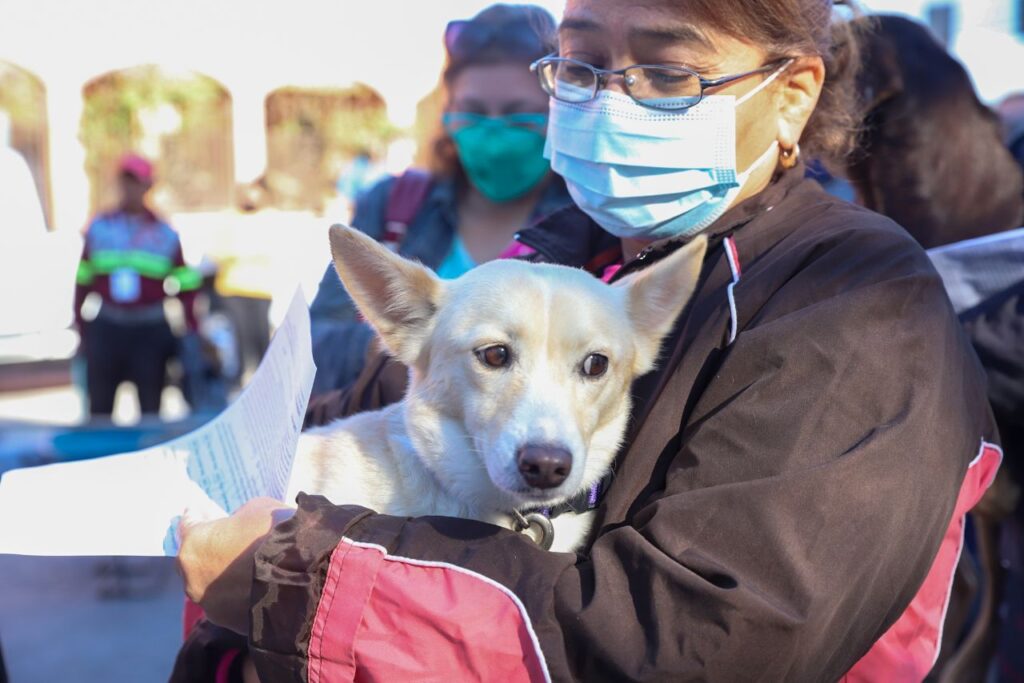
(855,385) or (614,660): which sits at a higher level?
(855,385)

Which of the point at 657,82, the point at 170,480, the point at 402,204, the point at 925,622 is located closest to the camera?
the point at 925,622

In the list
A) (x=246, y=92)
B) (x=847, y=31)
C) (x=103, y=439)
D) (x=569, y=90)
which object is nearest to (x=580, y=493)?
(x=569, y=90)

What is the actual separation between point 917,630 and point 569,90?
1.32m

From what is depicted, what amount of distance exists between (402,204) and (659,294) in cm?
218

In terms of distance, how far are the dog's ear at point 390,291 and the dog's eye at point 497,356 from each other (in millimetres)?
208

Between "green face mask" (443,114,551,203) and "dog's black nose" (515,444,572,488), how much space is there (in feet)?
7.12

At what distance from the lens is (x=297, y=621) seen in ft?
4.97

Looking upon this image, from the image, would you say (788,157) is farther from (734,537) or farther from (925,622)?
(734,537)

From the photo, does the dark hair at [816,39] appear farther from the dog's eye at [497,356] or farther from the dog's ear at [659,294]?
the dog's eye at [497,356]

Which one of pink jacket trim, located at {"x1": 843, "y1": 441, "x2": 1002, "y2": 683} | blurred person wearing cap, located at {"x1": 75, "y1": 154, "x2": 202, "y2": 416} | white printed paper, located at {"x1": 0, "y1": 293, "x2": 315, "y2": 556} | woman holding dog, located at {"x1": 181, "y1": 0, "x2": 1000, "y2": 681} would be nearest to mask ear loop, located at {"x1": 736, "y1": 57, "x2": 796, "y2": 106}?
woman holding dog, located at {"x1": 181, "y1": 0, "x2": 1000, "y2": 681}

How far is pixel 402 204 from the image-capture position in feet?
13.9

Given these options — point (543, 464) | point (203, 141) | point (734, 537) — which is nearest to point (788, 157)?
point (543, 464)

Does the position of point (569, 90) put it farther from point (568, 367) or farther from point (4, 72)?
point (4, 72)

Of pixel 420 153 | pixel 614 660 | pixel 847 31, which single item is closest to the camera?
pixel 614 660
